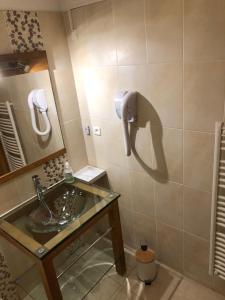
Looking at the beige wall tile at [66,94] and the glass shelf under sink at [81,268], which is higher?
the beige wall tile at [66,94]

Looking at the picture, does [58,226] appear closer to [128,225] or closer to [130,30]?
[128,225]

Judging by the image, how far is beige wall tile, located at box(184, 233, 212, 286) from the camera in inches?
65.2

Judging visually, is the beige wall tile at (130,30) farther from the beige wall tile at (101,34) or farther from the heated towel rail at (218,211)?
the heated towel rail at (218,211)

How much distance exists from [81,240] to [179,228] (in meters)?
0.83

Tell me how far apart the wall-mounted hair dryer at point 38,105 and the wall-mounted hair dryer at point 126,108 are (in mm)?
512

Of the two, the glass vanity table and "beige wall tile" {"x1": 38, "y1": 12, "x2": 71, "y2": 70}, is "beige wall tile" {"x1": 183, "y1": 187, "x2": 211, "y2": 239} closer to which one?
the glass vanity table

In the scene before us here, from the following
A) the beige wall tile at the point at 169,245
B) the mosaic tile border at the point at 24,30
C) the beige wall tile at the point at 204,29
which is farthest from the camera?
the beige wall tile at the point at 169,245

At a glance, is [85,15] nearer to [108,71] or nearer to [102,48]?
[102,48]

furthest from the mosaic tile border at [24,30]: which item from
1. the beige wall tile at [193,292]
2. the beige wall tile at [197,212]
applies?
the beige wall tile at [193,292]

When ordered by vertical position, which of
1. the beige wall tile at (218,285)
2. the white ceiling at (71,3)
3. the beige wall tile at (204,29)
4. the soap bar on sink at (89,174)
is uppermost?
the white ceiling at (71,3)

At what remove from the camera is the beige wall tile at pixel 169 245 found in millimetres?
1784

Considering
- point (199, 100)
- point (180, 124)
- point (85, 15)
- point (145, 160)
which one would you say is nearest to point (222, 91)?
point (199, 100)

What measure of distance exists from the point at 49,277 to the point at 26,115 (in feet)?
3.21

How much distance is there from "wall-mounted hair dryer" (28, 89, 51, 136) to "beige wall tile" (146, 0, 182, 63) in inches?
30.3
